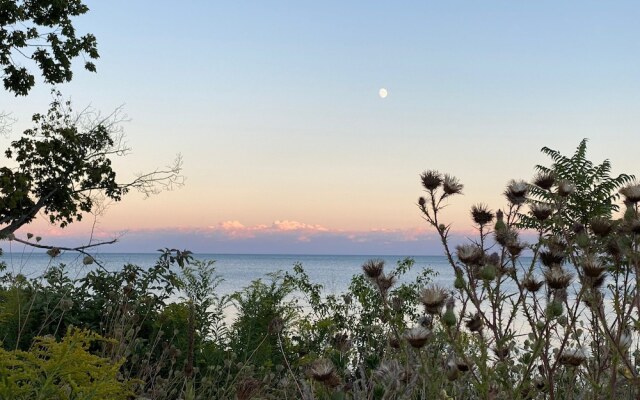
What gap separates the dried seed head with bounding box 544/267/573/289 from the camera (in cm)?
322

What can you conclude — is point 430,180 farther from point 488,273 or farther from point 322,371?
point 322,371

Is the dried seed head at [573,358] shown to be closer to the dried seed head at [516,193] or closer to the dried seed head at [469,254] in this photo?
the dried seed head at [469,254]

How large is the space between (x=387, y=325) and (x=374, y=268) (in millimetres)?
3431

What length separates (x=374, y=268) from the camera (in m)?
3.59

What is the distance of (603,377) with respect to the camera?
4.52 metres

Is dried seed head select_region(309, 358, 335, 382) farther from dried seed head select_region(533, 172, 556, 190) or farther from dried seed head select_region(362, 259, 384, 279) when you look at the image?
dried seed head select_region(533, 172, 556, 190)

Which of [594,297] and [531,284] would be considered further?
[531,284]

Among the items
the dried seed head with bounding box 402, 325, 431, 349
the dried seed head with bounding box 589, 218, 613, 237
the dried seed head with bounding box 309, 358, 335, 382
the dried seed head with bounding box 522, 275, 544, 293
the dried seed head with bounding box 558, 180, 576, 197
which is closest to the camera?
the dried seed head with bounding box 309, 358, 335, 382

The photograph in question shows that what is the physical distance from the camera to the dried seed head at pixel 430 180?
3939mm

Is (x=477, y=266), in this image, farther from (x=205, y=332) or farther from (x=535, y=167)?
(x=535, y=167)

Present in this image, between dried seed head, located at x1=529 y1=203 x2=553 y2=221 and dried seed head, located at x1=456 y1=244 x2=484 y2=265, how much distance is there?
41 centimetres

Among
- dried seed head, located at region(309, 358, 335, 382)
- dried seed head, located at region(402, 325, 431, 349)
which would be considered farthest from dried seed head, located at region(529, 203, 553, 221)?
dried seed head, located at region(309, 358, 335, 382)

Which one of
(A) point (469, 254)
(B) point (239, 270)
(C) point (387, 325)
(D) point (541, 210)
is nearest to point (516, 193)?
(D) point (541, 210)

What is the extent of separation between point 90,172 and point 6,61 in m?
3.75
